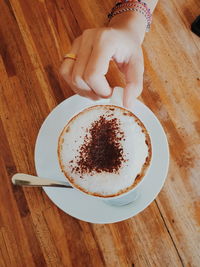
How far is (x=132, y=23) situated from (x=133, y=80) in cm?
16

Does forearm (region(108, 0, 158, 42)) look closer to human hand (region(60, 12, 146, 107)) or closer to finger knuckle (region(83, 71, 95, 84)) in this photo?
human hand (region(60, 12, 146, 107))

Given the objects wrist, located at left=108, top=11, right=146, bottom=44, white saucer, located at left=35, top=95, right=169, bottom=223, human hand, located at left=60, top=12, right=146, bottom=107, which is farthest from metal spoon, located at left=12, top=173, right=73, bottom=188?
wrist, located at left=108, top=11, right=146, bottom=44

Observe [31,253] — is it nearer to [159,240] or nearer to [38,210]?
[38,210]

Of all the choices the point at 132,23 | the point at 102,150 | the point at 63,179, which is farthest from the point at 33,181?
the point at 132,23

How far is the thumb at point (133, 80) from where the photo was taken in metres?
0.66

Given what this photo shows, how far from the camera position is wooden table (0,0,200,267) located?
73 centimetres

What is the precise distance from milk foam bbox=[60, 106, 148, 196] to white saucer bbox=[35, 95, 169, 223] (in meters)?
0.07

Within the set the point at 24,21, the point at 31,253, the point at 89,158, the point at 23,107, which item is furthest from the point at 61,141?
the point at 24,21

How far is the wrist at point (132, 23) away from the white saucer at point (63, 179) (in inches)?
7.3

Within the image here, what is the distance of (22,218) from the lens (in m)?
0.77

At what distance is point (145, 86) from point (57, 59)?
293 mm

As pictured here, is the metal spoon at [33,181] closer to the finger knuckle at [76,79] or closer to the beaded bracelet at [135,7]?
the finger knuckle at [76,79]

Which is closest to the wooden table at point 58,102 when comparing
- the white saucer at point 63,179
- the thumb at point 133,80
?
the white saucer at point 63,179

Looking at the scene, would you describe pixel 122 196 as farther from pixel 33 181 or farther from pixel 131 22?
pixel 131 22
